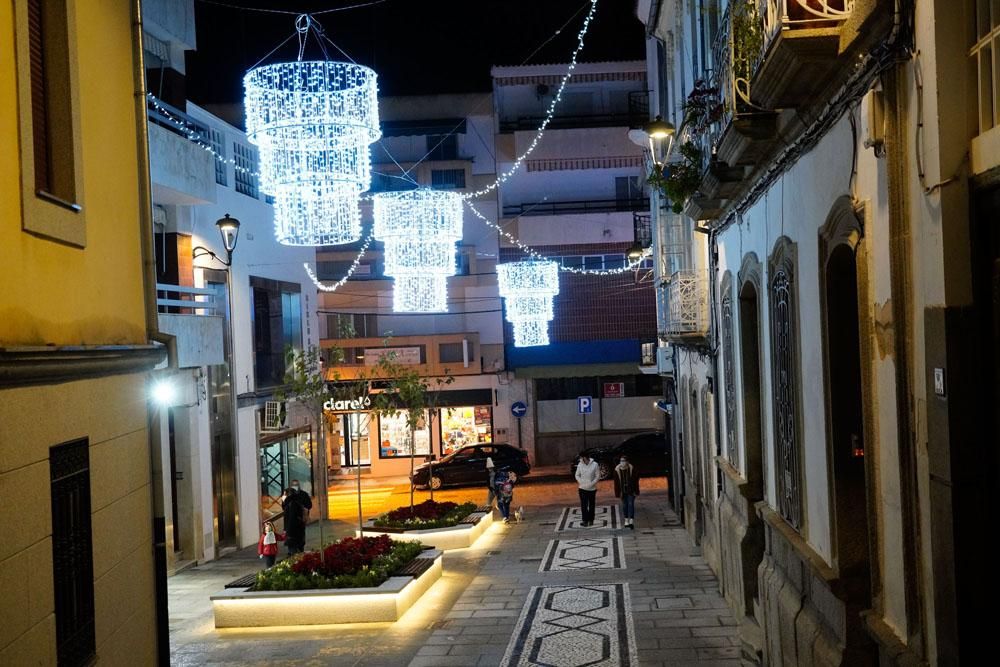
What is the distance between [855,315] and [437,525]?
48.6 ft

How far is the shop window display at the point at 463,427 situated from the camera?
38.9 meters

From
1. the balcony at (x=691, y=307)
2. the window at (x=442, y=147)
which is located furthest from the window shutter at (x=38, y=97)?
the window at (x=442, y=147)

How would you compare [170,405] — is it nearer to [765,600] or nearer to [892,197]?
[765,600]

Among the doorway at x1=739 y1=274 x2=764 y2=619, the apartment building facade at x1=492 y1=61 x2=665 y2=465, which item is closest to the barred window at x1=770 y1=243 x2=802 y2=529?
the doorway at x1=739 y1=274 x2=764 y2=619

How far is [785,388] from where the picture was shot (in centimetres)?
987

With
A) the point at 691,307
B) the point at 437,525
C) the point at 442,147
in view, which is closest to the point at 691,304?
the point at 691,307

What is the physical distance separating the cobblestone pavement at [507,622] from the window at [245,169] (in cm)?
911

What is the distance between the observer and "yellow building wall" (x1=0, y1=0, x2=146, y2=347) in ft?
21.0

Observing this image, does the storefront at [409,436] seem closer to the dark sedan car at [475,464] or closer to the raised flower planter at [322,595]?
the dark sedan car at [475,464]

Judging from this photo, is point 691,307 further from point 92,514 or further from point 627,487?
point 92,514

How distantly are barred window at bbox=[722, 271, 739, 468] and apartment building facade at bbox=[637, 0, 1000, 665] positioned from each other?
0.32ft

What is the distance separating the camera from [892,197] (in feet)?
19.7

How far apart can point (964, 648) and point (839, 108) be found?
369 cm

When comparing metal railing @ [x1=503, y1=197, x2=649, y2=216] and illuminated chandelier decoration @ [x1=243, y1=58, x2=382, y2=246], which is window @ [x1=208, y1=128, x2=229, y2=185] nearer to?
illuminated chandelier decoration @ [x1=243, y1=58, x2=382, y2=246]
